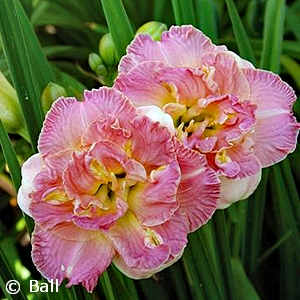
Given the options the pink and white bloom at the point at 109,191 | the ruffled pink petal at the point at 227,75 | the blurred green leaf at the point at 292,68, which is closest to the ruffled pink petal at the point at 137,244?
the pink and white bloom at the point at 109,191

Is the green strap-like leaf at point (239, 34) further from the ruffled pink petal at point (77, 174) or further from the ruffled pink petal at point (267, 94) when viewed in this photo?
the ruffled pink petal at point (77, 174)

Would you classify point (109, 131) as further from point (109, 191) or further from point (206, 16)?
point (206, 16)

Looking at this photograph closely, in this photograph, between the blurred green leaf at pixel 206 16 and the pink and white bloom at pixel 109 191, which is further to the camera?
the blurred green leaf at pixel 206 16

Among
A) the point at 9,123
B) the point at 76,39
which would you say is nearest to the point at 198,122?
the point at 9,123

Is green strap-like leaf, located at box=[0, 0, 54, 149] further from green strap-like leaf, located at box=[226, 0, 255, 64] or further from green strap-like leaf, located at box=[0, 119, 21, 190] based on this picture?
green strap-like leaf, located at box=[226, 0, 255, 64]

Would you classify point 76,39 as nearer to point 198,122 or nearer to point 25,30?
point 25,30

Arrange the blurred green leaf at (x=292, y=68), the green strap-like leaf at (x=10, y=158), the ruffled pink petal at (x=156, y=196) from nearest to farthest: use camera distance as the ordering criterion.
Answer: the ruffled pink petal at (x=156, y=196)
the green strap-like leaf at (x=10, y=158)
the blurred green leaf at (x=292, y=68)
